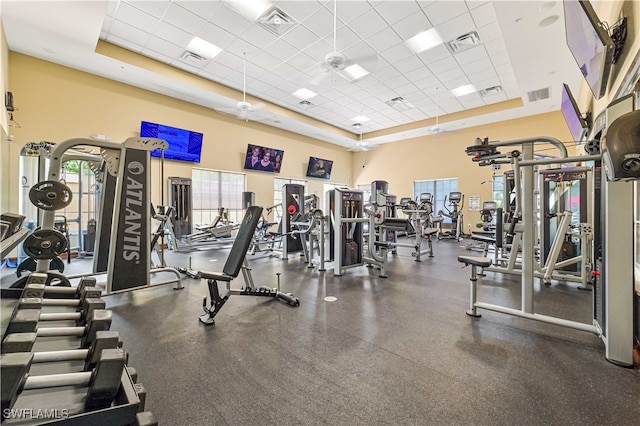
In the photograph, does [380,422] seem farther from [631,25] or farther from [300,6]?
[300,6]

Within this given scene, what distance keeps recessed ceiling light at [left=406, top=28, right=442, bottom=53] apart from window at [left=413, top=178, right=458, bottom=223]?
5.88 metres

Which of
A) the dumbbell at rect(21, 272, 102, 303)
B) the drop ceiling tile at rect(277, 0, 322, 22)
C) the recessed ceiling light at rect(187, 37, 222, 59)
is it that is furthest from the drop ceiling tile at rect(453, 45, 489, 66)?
the dumbbell at rect(21, 272, 102, 303)

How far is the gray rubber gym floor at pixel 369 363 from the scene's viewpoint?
4.86ft

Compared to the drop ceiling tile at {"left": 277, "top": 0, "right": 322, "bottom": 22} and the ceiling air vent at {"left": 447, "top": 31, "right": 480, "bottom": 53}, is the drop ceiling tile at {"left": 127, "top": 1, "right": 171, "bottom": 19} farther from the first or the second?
the ceiling air vent at {"left": 447, "top": 31, "right": 480, "bottom": 53}

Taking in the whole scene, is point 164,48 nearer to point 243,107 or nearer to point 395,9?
point 243,107

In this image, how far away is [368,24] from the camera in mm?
4820

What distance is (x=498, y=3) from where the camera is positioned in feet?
13.2

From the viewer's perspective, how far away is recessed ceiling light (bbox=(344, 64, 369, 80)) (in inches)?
245

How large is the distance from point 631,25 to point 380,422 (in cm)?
404

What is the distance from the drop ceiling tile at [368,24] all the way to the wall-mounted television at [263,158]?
5.14 meters

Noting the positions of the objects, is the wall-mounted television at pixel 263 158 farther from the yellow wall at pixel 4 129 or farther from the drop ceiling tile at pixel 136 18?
the yellow wall at pixel 4 129

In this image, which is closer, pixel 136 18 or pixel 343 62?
pixel 343 62

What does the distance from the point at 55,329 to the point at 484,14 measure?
6.42 m

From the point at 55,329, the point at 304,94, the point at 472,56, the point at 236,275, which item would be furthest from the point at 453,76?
the point at 55,329
